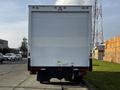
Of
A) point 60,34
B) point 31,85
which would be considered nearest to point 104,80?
point 60,34

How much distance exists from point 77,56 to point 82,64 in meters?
0.53

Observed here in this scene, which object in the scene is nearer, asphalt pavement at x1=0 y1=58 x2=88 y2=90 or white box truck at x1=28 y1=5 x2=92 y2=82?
asphalt pavement at x1=0 y1=58 x2=88 y2=90

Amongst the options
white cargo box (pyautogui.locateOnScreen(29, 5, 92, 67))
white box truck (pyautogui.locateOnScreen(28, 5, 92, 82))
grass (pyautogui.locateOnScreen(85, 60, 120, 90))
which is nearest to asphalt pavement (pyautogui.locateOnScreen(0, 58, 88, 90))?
grass (pyautogui.locateOnScreen(85, 60, 120, 90))

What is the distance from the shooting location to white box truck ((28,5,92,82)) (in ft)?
70.5

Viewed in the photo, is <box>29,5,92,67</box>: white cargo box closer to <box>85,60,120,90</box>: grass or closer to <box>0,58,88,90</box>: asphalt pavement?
<box>0,58,88,90</box>: asphalt pavement

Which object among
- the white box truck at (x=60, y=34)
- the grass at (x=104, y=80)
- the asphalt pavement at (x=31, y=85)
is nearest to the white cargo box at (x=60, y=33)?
the white box truck at (x=60, y=34)

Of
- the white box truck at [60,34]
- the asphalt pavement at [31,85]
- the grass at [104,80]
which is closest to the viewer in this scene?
the asphalt pavement at [31,85]

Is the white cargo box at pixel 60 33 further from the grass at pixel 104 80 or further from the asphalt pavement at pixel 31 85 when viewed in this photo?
the grass at pixel 104 80

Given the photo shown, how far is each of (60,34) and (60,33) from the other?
5 centimetres

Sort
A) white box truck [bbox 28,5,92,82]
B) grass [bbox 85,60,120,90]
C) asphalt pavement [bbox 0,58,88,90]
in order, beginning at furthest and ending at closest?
white box truck [bbox 28,5,92,82]
grass [bbox 85,60,120,90]
asphalt pavement [bbox 0,58,88,90]

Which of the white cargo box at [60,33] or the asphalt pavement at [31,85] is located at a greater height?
the white cargo box at [60,33]

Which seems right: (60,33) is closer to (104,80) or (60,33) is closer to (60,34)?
(60,34)

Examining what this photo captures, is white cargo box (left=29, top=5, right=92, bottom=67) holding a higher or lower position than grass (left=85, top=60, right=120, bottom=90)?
higher

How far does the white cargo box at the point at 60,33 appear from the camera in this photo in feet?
70.5
